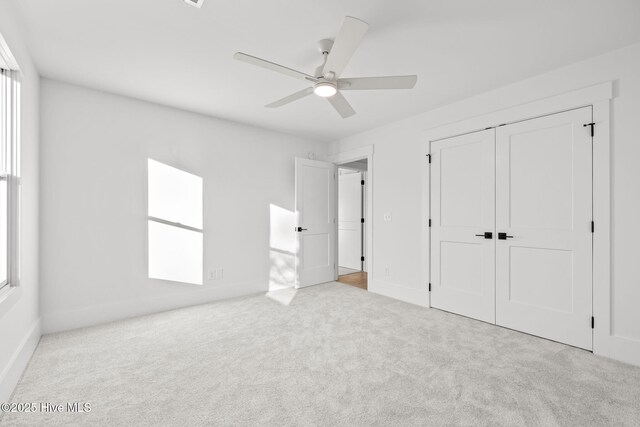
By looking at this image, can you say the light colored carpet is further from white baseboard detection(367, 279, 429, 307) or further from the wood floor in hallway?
the wood floor in hallway

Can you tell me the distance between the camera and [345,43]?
5.64 feet

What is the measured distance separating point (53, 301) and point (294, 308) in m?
2.43

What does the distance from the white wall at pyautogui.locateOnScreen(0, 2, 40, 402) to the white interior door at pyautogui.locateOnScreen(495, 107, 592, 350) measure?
13.1 feet

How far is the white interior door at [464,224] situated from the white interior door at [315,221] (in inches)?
72.3

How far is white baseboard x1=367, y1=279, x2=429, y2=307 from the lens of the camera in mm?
3713

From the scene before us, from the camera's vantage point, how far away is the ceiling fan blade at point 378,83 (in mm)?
2043

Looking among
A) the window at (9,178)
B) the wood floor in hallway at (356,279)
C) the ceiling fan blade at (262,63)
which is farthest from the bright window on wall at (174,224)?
the wood floor in hallway at (356,279)

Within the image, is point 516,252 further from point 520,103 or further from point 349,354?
point 349,354

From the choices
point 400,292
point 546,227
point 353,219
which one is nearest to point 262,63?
point 546,227

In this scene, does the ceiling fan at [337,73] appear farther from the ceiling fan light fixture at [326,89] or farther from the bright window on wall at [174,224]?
the bright window on wall at [174,224]

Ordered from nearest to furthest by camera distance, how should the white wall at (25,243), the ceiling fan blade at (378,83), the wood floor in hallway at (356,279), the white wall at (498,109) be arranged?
the white wall at (25,243)
the ceiling fan blade at (378,83)
the white wall at (498,109)
the wood floor in hallway at (356,279)

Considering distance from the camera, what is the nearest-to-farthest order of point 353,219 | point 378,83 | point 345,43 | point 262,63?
point 345,43 < point 262,63 < point 378,83 < point 353,219

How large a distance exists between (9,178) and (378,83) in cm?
268

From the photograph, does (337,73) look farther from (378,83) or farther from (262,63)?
(262,63)
